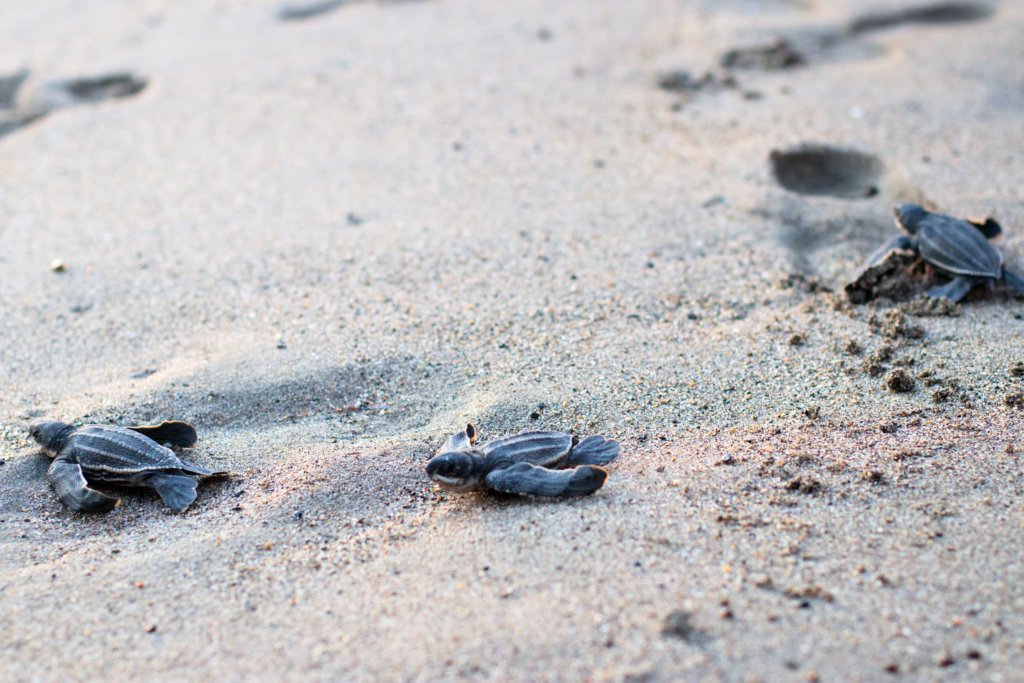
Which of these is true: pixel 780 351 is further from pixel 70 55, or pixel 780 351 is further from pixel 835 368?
pixel 70 55

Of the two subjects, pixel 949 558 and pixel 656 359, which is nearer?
pixel 949 558

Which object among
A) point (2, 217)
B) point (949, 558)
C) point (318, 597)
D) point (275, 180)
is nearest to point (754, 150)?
point (275, 180)

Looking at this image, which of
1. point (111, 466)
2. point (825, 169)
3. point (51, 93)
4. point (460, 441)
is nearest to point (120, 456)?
point (111, 466)

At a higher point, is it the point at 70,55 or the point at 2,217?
the point at 70,55

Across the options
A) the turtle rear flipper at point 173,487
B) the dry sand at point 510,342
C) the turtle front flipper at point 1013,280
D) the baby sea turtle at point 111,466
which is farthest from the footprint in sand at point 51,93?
the turtle front flipper at point 1013,280

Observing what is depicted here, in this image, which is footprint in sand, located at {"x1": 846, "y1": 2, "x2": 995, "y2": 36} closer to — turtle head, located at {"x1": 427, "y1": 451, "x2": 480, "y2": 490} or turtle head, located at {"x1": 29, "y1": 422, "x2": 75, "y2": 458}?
turtle head, located at {"x1": 427, "y1": 451, "x2": 480, "y2": 490}

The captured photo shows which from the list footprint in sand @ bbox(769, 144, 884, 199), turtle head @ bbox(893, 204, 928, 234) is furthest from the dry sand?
turtle head @ bbox(893, 204, 928, 234)

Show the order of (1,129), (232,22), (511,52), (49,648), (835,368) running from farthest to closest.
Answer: (232,22), (511,52), (1,129), (835,368), (49,648)

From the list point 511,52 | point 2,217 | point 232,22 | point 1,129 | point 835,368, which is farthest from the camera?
point 232,22
